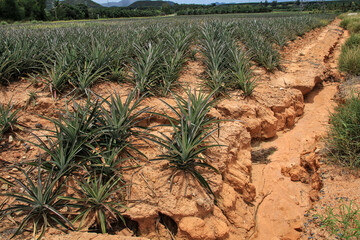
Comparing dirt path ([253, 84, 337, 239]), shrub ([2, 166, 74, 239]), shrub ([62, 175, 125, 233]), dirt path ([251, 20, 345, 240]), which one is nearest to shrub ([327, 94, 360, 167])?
dirt path ([253, 84, 337, 239])

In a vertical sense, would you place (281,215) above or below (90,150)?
below

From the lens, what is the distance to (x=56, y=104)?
2.88 metres

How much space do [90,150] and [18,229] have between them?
33.0 inches

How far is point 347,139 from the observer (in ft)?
8.59

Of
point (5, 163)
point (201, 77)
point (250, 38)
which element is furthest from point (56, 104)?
point (250, 38)

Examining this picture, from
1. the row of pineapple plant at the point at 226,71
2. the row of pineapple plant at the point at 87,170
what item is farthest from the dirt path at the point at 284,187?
the row of pineapple plant at the point at 226,71

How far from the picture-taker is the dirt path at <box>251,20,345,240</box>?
8.00 feet

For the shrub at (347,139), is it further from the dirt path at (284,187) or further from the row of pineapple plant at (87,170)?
the row of pineapple plant at (87,170)

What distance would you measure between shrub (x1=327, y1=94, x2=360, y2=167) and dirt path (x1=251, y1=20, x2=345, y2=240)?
0.50 meters

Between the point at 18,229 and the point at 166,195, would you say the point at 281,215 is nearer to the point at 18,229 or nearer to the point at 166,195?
the point at 166,195

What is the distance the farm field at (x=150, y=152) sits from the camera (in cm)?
188

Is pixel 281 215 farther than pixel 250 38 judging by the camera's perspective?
No

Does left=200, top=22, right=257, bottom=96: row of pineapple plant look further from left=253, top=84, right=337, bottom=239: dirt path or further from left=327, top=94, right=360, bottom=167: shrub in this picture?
left=327, top=94, right=360, bottom=167: shrub

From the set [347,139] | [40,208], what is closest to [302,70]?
[347,139]
